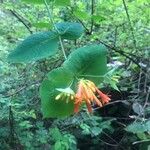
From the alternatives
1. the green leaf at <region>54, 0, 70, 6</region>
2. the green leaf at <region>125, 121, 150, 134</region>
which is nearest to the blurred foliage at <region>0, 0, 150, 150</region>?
the green leaf at <region>125, 121, 150, 134</region>

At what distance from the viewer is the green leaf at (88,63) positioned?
1.52 feet

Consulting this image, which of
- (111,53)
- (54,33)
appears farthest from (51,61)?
(54,33)

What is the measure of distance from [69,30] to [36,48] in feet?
0.22

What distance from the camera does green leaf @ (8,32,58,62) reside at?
1.61 feet

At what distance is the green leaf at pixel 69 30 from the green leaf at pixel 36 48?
0.06 feet

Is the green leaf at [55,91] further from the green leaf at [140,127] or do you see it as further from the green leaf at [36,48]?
the green leaf at [140,127]

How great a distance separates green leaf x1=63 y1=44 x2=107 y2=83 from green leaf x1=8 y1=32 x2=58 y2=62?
0.03 metres

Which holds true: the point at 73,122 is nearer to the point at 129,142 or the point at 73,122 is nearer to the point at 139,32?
the point at 129,142

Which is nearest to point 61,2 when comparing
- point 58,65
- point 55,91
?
point 55,91

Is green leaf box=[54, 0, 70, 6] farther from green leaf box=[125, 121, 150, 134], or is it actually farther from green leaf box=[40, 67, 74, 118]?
green leaf box=[125, 121, 150, 134]

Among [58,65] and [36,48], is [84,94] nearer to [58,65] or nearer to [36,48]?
[36,48]

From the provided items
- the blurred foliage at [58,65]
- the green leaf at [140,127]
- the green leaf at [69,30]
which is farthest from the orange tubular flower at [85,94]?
the blurred foliage at [58,65]

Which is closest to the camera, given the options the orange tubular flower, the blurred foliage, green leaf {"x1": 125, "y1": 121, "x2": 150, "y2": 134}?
the orange tubular flower

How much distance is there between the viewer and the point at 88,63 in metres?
0.48
